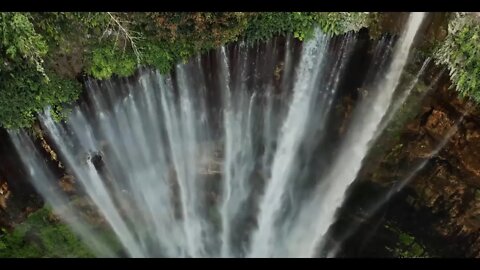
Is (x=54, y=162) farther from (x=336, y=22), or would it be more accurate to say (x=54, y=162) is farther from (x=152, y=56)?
(x=336, y=22)

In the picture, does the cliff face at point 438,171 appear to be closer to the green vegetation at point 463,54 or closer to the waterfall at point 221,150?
the green vegetation at point 463,54

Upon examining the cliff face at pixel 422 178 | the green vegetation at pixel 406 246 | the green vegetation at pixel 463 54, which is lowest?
the green vegetation at pixel 406 246

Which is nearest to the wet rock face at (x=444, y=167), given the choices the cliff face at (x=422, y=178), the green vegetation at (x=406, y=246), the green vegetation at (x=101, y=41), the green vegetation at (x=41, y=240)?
the cliff face at (x=422, y=178)

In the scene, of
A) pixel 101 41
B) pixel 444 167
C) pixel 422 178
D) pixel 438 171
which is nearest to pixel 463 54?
pixel 444 167

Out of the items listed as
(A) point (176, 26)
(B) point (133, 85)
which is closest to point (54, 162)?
(B) point (133, 85)

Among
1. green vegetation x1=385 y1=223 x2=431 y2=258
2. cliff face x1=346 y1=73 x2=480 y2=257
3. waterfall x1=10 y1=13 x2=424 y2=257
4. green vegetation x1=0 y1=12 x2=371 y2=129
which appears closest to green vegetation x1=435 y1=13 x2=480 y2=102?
cliff face x1=346 y1=73 x2=480 y2=257
